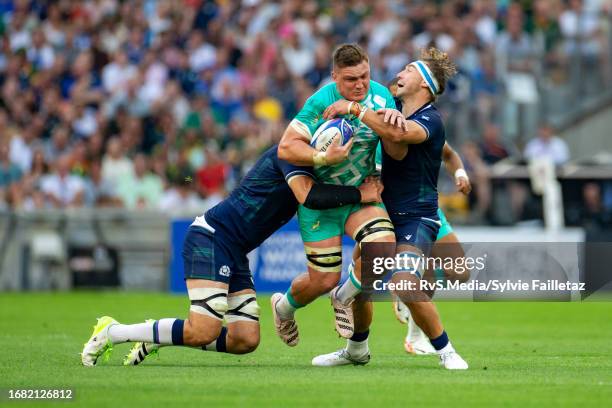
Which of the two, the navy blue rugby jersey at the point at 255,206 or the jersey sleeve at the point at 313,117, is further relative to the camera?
the navy blue rugby jersey at the point at 255,206

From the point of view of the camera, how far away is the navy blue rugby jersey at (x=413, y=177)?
1066 cm

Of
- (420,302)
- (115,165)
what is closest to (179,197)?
(115,165)

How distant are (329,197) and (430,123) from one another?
97 centimetres

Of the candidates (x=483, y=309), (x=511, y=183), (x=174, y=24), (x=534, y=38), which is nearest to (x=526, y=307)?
(x=483, y=309)

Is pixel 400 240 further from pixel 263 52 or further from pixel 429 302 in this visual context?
pixel 263 52

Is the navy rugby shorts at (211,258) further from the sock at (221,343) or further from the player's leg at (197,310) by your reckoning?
the sock at (221,343)

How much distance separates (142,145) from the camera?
25688 millimetres

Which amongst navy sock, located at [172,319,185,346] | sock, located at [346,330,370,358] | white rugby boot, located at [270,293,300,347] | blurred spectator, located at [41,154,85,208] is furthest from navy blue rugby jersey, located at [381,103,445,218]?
blurred spectator, located at [41,154,85,208]

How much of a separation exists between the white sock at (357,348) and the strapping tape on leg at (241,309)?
0.83m

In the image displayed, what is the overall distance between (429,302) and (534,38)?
16.3m

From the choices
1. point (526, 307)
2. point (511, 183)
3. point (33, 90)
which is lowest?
point (526, 307)

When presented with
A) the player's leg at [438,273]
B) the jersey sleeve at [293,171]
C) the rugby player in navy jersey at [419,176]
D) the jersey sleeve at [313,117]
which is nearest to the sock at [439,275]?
the player's leg at [438,273]

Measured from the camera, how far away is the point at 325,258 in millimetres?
10594

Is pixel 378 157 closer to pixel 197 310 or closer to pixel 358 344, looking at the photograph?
pixel 358 344
